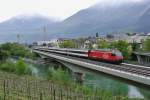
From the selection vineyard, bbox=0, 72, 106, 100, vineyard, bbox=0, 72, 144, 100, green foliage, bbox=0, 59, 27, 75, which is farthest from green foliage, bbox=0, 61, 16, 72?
vineyard, bbox=0, 72, 106, 100

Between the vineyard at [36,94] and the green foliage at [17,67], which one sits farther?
the green foliage at [17,67]

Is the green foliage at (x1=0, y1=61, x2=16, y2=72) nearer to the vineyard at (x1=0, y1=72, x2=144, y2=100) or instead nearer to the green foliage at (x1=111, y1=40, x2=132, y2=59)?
the vineyard at (x1=0, y1=72, x2=144, y2=100)

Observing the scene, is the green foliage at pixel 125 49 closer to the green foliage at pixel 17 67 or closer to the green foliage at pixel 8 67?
the green foliage at pixel 8 67

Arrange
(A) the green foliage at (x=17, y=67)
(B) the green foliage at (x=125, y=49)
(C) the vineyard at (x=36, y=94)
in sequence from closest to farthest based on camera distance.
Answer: (C) the vineyard at (x=36, y=94), (A) the green foliage at (x=17, y=67), (B) the green foliage at (x=125, y=49)

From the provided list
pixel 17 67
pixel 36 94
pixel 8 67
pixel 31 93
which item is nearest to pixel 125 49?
pixel 8 67

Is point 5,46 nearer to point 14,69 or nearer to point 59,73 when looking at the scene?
point 14,69

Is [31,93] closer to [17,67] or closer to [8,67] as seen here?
[17,67]

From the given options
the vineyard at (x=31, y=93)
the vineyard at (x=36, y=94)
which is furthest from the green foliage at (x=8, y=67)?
the vineyard at (x=31, y=93)

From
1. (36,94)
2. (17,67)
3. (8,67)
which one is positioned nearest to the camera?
(36,94)

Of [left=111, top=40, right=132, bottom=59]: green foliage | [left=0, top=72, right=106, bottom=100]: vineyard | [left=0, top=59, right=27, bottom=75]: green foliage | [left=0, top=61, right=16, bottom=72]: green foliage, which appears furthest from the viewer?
[left=111, top=40, right=132, bottom=59]: green foliage

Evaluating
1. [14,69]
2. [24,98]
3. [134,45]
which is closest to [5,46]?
[134,45]

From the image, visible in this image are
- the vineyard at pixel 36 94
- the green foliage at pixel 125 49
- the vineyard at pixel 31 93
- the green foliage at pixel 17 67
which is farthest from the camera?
the green foliage at pixel 125 49

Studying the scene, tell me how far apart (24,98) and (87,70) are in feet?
126

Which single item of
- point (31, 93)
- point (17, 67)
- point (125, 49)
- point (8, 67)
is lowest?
point (8, 67)
